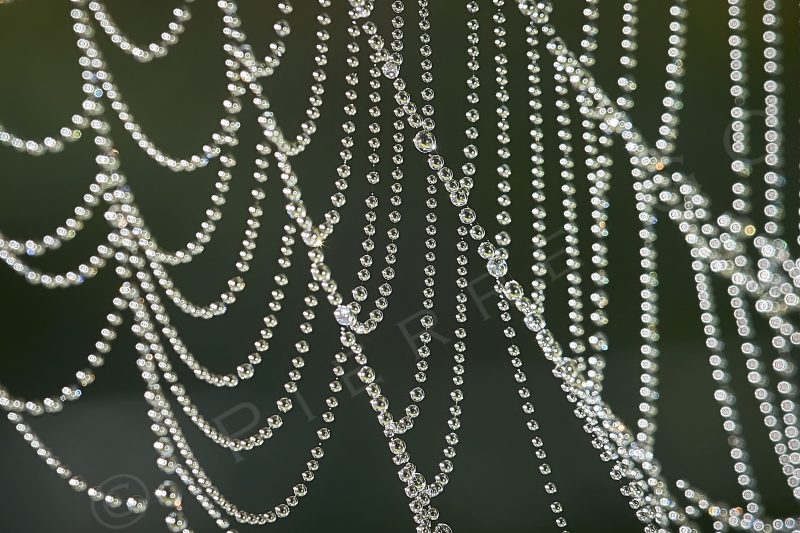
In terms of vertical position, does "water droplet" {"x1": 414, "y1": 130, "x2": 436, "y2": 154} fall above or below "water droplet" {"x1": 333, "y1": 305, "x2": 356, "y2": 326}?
above

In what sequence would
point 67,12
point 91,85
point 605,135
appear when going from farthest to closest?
point 67,12 < point 605,135 < point 91,85

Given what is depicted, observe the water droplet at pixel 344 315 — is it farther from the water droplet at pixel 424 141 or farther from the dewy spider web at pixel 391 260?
the water droplet at pixel 424 141

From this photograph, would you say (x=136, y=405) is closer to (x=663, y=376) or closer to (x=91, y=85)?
(x=91, y=85)

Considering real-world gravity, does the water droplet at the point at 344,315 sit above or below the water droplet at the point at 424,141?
below

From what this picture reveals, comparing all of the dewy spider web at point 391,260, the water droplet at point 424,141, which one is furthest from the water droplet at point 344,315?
the water droplet at point 424,141

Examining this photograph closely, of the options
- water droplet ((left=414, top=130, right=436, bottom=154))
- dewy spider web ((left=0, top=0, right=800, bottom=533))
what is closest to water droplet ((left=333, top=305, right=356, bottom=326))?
dewy spider web ((left=0, top=0, right=800, bottom=533))

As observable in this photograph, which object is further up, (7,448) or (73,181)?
(73,181)

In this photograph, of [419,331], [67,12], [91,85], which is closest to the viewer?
[91,85]

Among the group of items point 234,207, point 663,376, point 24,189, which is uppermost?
point 24,189

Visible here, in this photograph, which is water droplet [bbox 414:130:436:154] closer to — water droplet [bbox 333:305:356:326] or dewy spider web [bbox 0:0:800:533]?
dewy spider web [bbox 0:0:800:533]

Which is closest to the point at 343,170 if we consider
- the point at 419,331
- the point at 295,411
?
the point at 419,331

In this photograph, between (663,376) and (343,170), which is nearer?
(343,170)
